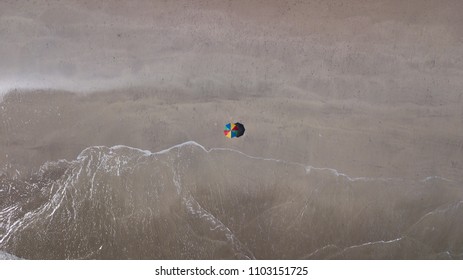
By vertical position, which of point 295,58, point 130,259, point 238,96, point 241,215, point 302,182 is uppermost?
point 295,58

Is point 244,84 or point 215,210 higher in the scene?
point 244,84

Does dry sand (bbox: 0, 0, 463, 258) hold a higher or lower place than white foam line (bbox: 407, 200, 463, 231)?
higher

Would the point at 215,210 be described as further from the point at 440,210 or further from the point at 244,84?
the point at 440,210

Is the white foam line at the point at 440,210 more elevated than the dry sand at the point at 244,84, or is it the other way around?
the dry sand at the point at 244,84

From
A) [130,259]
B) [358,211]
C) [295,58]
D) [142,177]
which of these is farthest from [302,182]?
[130,259]

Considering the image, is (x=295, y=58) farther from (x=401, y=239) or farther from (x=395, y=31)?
(x=401, y=239)

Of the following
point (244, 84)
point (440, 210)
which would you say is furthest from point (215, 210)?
point (440, 210)

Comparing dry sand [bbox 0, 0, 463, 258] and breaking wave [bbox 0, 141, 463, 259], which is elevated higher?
dry sand [bbox 0, 0, 463, 258]

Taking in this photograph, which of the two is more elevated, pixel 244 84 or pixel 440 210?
pixel 244 84
